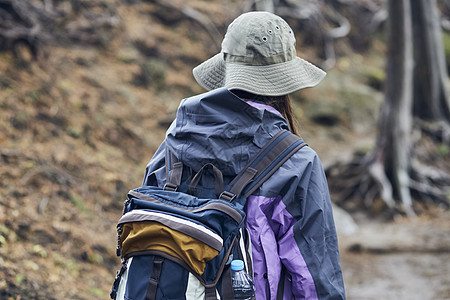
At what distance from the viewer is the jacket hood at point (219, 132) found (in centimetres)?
192

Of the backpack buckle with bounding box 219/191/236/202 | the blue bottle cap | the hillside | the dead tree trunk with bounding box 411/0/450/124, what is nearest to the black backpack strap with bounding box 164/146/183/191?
the backpack buckle with bounding box 219/191/236/202

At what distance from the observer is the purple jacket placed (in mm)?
1909

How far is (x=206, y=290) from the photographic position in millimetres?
1801

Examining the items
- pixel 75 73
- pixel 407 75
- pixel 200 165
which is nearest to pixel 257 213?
pixel 200 165

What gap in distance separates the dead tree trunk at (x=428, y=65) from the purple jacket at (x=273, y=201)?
10225mm

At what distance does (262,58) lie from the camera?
212 cm

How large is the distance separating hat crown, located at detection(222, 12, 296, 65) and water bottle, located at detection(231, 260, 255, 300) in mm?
855

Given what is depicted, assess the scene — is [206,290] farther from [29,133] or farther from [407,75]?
[407,75]

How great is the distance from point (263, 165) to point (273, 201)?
144 mm

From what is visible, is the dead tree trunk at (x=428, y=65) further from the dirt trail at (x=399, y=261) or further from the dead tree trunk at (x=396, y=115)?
the dirt trail at (x=399, y=261)

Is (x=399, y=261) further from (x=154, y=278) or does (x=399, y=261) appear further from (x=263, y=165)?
(x=154, y=278)

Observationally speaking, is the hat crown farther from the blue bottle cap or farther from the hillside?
the hillside

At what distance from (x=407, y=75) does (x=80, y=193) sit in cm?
647

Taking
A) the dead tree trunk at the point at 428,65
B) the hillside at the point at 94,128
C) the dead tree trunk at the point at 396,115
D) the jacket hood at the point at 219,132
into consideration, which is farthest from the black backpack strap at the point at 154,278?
the dead tree trunk at the point at 428,65
